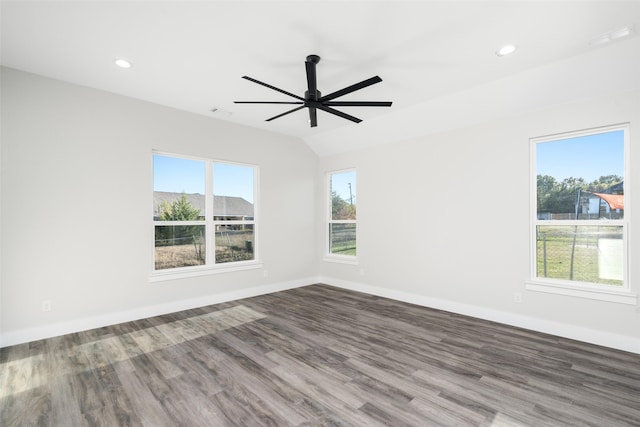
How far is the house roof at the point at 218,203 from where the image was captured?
424 cm

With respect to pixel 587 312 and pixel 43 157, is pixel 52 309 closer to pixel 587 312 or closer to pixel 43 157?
pixel 43 157

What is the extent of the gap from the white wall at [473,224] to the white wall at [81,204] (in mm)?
2768

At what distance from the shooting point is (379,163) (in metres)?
5.23

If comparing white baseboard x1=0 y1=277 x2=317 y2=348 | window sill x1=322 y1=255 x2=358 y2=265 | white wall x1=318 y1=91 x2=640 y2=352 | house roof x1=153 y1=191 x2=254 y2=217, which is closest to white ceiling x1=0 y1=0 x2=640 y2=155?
white wall x1=318 y1=91 x2=640 y2=352

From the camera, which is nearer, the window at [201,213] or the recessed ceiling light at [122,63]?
the recessed ceiling light at [122,63]

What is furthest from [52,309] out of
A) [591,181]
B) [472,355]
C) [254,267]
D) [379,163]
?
[591,181]

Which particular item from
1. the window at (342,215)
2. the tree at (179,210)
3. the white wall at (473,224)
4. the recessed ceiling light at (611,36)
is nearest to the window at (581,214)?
the white wall at (473,224)

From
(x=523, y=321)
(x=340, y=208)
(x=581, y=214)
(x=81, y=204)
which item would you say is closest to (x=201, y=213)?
(x=81, y=204)

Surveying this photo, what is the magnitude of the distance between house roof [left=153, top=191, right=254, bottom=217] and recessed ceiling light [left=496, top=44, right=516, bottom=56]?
410 centimetres

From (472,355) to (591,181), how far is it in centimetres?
240

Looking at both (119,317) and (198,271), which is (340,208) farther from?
(119,317)

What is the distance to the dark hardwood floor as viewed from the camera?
6.73 feet

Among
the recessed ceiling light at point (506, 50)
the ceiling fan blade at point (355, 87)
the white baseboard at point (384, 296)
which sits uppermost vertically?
the recessed ceiling light at point (506, 50)

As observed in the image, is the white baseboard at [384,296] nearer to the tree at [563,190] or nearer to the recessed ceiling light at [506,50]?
the tree at [563,190]
